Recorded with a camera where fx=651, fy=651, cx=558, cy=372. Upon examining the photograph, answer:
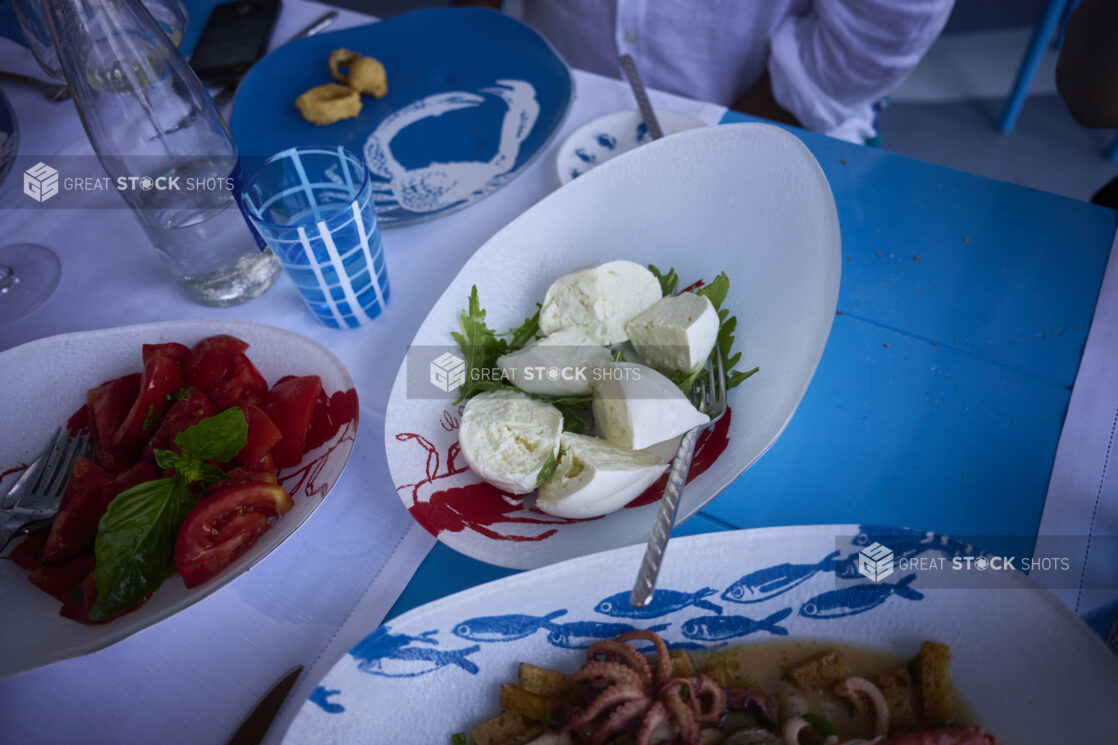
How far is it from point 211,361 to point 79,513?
9.8 inches

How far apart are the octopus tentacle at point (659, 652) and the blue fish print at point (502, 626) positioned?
0.27ft

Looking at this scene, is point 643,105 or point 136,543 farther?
point 643,105

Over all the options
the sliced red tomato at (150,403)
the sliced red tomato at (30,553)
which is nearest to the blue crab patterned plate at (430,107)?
the sliced red tomato at (150,403)

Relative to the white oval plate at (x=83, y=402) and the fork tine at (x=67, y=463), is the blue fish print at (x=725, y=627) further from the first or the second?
the fork tine at (x=67, y=463)

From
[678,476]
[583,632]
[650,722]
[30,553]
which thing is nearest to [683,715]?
[650,722]

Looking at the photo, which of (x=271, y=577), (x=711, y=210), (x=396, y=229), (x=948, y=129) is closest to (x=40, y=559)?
(x=271, y=577)

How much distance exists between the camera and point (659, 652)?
2.42 ft

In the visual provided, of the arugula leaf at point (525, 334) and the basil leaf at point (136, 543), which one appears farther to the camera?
the arugula leaf at point (525, 334)

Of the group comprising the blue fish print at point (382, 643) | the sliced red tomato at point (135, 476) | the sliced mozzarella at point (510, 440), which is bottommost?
the blue fish print at point (382, 643)

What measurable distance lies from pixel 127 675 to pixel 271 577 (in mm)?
190

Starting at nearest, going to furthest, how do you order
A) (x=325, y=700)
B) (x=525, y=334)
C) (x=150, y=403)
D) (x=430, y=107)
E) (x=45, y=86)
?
1. (x=325, y=700)
2. (x=150, y=403)
3. (x=525, y=334)
4. (x=430, y=107)
5. (x=45, y=86)

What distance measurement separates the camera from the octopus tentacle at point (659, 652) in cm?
73

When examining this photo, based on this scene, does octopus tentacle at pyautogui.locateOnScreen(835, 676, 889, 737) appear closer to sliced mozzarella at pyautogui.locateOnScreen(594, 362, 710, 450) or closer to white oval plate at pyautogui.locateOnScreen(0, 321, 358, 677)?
sliced mozzarella at pyautogui.locateOnScreen(594, 362, 710, 450)

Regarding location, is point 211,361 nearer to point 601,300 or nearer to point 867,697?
point 601,300
